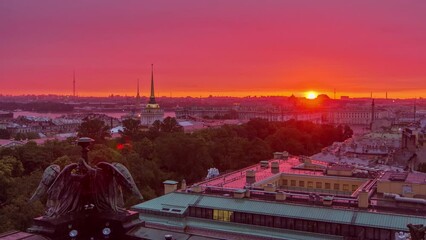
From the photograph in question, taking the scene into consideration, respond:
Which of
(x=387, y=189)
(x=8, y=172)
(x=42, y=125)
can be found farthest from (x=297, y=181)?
(x=42, y=125)

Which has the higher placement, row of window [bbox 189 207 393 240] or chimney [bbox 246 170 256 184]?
chimney [bbox 246 170 256 184]

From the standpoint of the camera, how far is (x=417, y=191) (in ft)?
95.0

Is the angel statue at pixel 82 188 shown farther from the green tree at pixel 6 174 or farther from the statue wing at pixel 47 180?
the green tree at pixel 6 174

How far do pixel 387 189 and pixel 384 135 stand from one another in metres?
53.1

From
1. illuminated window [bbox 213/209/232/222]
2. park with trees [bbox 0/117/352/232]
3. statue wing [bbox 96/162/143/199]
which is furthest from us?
park with trees [bbox 0/117/352/232]

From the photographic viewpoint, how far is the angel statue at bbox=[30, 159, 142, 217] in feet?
32.6

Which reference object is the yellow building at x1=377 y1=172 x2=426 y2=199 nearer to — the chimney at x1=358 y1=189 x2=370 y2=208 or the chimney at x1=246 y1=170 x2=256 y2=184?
the chimney at x1=358 y1=189 x2=370 y2=208

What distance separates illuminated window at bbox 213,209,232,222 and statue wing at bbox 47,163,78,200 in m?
19.1

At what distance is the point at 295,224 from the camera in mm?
26750

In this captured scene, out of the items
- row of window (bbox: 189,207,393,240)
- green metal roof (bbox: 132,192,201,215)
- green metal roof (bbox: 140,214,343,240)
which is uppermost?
green metal roof (bbox: 132,192,201,215)

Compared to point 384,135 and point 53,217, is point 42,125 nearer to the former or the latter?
point 384,135

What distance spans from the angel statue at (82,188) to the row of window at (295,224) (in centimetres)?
1781

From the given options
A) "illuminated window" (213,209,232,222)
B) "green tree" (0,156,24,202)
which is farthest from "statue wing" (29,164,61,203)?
"green tree" (0,156,24,202)

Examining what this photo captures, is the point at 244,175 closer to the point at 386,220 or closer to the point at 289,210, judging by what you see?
the point at 289,210
